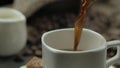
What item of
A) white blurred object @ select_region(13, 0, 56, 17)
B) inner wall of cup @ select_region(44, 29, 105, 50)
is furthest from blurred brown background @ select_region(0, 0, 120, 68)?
inner wall of cup @ select_region(44, 29, 105, 50)

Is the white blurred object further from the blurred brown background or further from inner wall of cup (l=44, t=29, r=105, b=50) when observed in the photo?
inner wall of cup (l=44, t=29, r=105, b=50)

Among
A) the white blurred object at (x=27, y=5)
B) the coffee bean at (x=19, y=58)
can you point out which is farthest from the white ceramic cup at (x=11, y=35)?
the white blurred object at (x=27, y=5)

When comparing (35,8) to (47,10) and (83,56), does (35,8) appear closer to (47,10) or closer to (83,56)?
(47,10)

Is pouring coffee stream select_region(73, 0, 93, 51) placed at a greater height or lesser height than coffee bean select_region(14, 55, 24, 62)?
greater

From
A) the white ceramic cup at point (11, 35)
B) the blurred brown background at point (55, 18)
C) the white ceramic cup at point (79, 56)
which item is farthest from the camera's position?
the blurred brown background at point (55, 18)

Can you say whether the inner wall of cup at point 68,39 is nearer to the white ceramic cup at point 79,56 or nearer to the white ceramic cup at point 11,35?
the white ceramic cup at point 79,56
